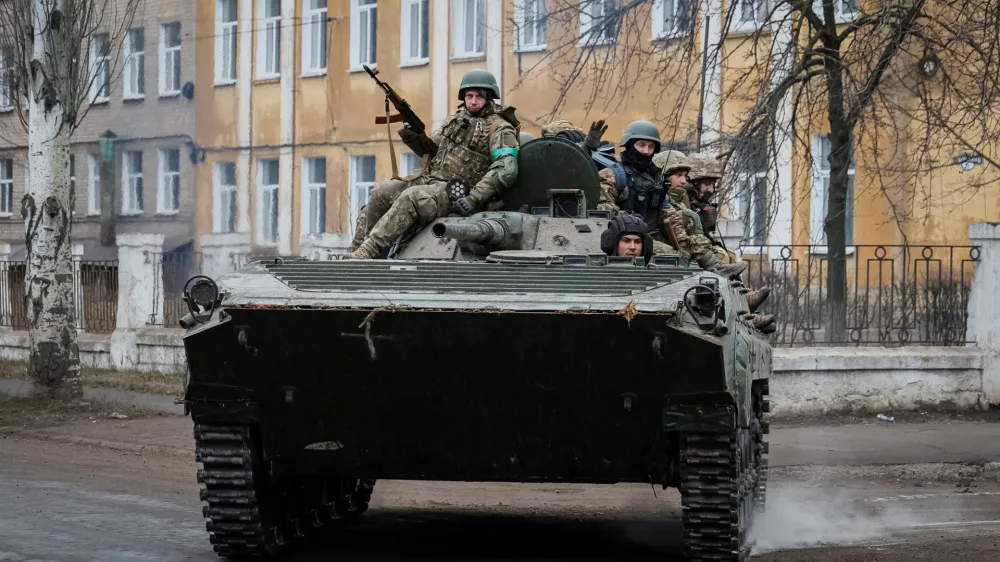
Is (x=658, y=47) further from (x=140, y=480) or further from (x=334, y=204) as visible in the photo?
(x=140, y=480)

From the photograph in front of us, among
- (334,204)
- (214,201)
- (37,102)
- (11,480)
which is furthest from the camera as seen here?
(214,201)

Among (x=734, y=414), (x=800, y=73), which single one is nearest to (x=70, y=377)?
(x=800, y=73)

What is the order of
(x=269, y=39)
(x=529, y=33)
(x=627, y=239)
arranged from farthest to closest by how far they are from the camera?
(x=269, y=39) < (x=529, y=33) < (x=627, y=239)

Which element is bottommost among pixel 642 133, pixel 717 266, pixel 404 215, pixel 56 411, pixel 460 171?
pixel 56 411

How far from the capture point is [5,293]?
A: 72.2 ft

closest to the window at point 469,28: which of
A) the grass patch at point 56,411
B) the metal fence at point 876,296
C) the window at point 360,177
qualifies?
the window at point 360,177

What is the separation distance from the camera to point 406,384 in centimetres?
718

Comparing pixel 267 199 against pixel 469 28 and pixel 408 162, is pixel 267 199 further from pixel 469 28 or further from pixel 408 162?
pixel 469 28

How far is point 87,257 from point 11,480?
73.2ft

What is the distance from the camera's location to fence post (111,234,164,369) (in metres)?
18.7

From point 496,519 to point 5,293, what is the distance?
46.1 feet

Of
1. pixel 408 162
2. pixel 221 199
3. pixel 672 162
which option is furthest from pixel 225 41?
pixel 672 162

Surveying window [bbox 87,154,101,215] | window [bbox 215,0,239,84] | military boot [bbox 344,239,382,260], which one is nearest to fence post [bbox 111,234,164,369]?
A: military boot [bbox 344,239,382,260]

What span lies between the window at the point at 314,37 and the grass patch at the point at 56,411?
13868 millimetres
